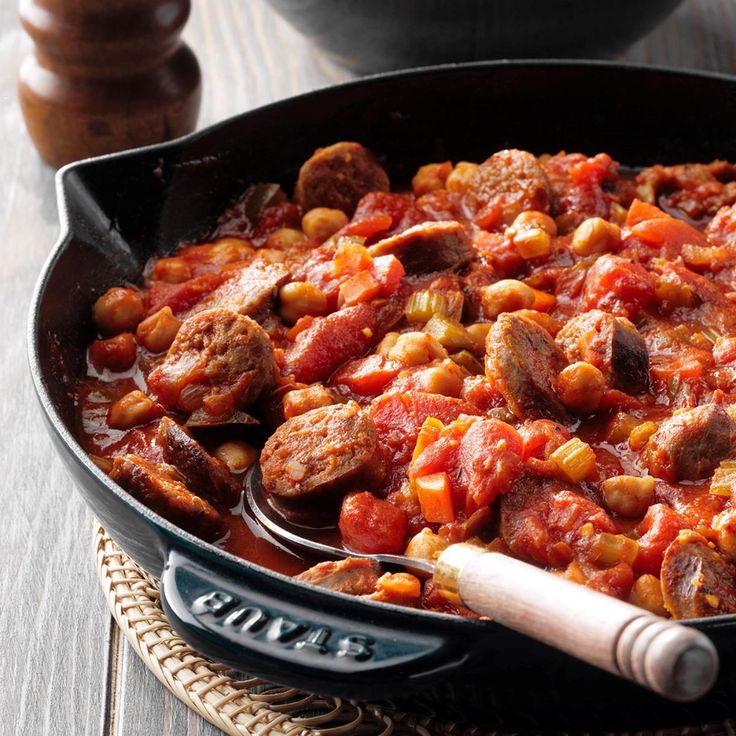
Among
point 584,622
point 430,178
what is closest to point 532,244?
point 430,178

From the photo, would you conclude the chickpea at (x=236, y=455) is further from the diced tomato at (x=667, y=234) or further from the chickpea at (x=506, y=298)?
the diced tomato at (x=667, y=234)

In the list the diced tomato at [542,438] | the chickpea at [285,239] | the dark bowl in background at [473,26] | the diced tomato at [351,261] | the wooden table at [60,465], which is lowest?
the wooden table at [60,465]

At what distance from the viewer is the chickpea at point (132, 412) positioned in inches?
164

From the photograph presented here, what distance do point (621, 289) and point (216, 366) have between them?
152 cm

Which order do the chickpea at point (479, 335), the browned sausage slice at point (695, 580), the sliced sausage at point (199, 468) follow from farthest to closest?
the chickpea at point (479, 335)
the sliced sausage at point (199, 468)
the browned sausage slice at point (695, 580)

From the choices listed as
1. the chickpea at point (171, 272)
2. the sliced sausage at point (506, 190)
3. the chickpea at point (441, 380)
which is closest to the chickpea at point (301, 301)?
the chickpea at point (171, 272)

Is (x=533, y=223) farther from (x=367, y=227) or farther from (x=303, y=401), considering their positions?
(x=303, y=401)

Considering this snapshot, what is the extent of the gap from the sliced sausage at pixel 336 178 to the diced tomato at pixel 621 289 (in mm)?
1220

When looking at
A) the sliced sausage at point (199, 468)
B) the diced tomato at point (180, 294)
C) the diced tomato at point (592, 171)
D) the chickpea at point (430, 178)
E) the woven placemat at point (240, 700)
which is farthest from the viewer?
the chickpea at point (430, 178)

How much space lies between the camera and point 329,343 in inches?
172

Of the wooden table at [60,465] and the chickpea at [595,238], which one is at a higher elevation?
the chickpea at [595,238]

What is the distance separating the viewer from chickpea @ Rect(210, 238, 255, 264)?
498 centimetres

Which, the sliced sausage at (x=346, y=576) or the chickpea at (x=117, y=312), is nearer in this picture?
the sliced sausage at (x=346, y=576)

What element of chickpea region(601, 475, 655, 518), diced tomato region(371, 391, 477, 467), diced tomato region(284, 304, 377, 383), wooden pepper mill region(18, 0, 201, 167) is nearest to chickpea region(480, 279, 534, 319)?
diced tomato region(284, 304, 377, 383)
